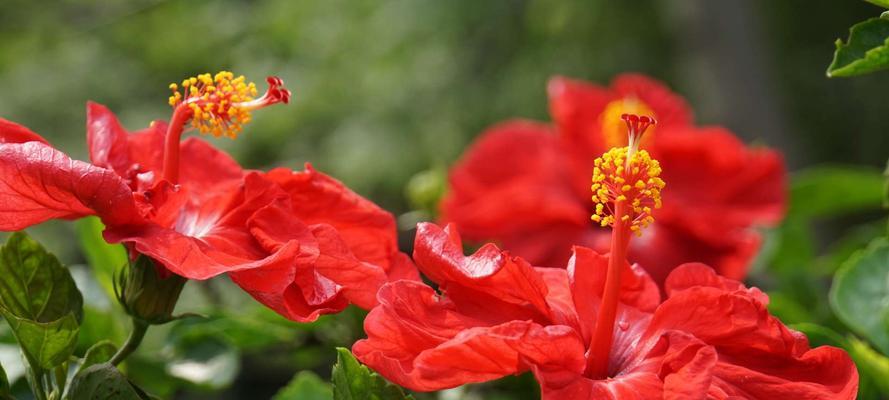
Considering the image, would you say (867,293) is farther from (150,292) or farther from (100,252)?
(100,252)

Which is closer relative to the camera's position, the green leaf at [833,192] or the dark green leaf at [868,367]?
the dark green leaf at [868,367]

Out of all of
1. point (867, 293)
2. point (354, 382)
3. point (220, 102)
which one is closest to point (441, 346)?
point (354, 382)

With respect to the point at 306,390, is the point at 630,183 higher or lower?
higher

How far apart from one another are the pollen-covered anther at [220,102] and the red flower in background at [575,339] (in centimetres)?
19

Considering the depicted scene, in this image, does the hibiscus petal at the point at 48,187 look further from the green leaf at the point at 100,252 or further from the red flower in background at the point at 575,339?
the green leaf at the point at 100,252

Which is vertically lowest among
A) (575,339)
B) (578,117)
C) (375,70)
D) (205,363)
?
(375,70)

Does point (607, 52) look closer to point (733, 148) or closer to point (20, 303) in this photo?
point (733, 148)

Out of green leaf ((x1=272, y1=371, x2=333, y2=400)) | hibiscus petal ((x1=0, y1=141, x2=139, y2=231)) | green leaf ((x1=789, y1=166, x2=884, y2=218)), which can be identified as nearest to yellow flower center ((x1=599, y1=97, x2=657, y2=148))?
green leaf ((x1=789, y1=166, x2=884, y2=218))

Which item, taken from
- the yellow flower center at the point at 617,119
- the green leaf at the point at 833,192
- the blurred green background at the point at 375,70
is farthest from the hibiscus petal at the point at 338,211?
the blurred green background at the point at 375,70

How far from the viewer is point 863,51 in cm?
73

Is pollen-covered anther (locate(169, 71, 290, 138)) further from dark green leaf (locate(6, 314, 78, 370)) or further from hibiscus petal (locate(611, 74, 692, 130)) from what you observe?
hibiscus petal (locate(611, 74, 692, 130))

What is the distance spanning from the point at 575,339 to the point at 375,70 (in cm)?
310

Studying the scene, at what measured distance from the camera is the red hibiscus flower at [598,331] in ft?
2.14

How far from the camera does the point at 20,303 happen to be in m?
0.75
